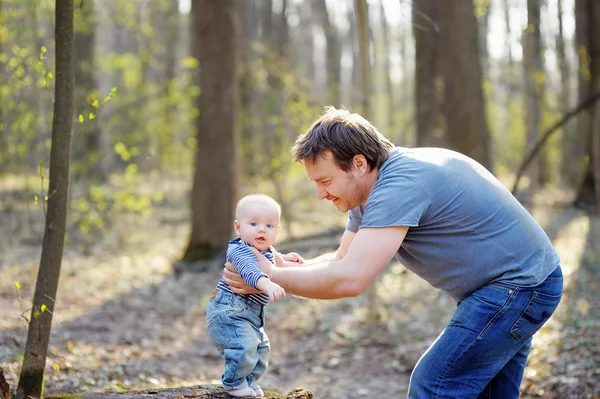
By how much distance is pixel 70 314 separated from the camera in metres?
8.55

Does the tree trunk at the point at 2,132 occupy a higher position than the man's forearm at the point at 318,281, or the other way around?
the tree trunk at the point at 2,132

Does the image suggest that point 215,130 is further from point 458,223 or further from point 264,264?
point 458,223

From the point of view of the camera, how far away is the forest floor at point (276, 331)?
5.88 metres

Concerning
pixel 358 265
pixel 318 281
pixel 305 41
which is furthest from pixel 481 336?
pixel 305 41

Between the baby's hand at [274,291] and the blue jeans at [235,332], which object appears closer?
the baby's hand at [274,291]

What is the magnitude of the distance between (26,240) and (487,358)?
11.6 m

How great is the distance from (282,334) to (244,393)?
464cm

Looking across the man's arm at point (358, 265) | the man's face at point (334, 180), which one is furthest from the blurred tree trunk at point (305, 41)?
the man's arm at point (358, 265)

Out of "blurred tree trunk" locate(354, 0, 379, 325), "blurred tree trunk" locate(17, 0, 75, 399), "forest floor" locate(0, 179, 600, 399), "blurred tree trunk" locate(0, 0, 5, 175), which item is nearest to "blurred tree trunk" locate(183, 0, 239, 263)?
"forest floor" locate(0, 179, 600, 399)

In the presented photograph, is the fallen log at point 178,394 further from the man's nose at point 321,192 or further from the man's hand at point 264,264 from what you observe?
the man's nose at point 321,192

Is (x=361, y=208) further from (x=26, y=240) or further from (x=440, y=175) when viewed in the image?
(x=26, y=240)

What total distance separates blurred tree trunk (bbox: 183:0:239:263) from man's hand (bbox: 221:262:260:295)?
8406mm

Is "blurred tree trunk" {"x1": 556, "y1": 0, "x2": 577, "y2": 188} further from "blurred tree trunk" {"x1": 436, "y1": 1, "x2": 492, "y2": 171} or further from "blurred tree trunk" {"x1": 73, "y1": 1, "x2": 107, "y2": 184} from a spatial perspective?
"blurred tree trunk" {"x1": 73, "y1": 1, "x2": 107, "y2": 184}

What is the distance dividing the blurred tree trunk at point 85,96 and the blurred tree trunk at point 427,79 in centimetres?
594
